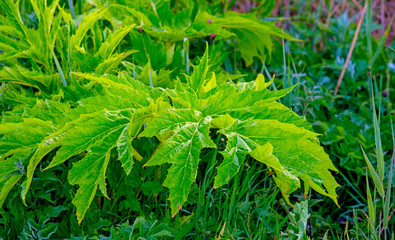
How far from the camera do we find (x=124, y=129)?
1.42m

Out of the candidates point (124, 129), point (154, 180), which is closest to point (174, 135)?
point (124, 129)

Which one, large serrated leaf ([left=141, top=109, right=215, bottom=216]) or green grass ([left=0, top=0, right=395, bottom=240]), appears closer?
large serrated leaf ([left=141, top=109, right=215, bottom=216])

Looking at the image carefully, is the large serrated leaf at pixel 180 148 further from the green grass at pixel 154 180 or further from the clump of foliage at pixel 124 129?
→ the green grass at pixel 154 180

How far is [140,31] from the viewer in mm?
2086

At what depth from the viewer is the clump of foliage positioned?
1374 mm

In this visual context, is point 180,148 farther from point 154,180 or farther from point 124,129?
point 154,180

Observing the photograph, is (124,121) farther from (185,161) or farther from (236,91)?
(236,91)

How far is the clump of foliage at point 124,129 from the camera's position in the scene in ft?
4.51

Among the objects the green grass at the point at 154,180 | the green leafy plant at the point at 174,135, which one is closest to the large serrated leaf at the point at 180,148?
the green leafy plant at the point at 174,135

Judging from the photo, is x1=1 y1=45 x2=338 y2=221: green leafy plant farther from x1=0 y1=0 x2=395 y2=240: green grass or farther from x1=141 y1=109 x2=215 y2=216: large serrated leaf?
x1=0 y1=0 x2=395 y2=240: green grass

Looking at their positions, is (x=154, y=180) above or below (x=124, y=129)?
below

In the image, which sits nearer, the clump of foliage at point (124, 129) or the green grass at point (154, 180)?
the clump of foliage at point (124, 129)

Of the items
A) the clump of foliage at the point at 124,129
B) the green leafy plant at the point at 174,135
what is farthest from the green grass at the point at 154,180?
the green leafy plant at the point at 174,135

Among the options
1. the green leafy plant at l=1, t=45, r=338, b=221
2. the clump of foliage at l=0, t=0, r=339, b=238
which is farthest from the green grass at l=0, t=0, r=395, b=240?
the green leafy plant at l=1, t=45, r=338, b=221
